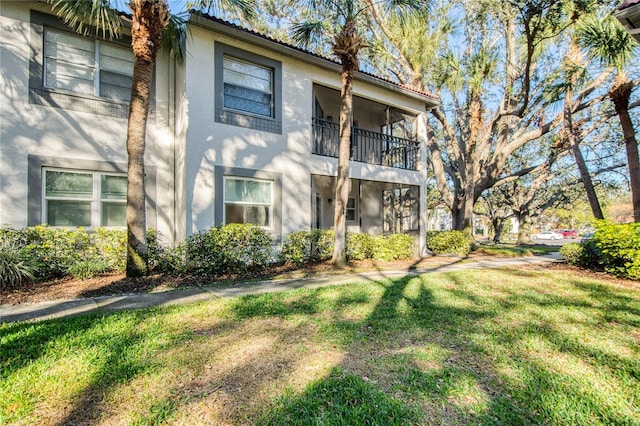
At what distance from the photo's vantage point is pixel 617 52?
29.0 feet

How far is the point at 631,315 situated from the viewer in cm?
507

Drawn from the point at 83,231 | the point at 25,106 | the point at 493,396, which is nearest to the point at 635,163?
the point at 493,396

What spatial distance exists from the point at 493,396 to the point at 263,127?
8882mm

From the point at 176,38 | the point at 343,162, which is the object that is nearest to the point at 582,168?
the point at 343,162

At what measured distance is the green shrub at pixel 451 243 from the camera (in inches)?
568

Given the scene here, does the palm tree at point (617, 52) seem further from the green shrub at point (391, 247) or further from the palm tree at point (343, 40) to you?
the green shrub at point (391, 247)

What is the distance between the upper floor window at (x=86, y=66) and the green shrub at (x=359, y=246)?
24.9ft

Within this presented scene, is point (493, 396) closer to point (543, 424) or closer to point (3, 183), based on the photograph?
point (543, 424)

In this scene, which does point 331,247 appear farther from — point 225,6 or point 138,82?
point 225,6

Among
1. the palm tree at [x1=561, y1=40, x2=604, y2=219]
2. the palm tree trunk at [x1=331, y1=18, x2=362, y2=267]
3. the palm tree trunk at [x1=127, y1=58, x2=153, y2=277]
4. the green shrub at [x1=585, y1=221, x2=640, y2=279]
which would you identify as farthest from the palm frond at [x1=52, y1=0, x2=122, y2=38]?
the palm tree at [x1=561, y1=40, x2=604, y2=219]

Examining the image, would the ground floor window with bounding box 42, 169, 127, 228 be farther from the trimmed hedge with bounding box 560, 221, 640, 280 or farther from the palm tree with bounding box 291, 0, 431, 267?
the trimmed hedge with bounding box 560, 221, 640, 280

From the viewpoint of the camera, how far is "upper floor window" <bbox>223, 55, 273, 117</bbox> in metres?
9.59

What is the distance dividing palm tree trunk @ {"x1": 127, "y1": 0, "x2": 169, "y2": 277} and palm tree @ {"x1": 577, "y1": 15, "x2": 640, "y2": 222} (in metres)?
10.8

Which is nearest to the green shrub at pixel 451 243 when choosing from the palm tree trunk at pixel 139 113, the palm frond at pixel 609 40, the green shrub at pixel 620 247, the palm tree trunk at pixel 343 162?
the green shrub at pixel 620 247
